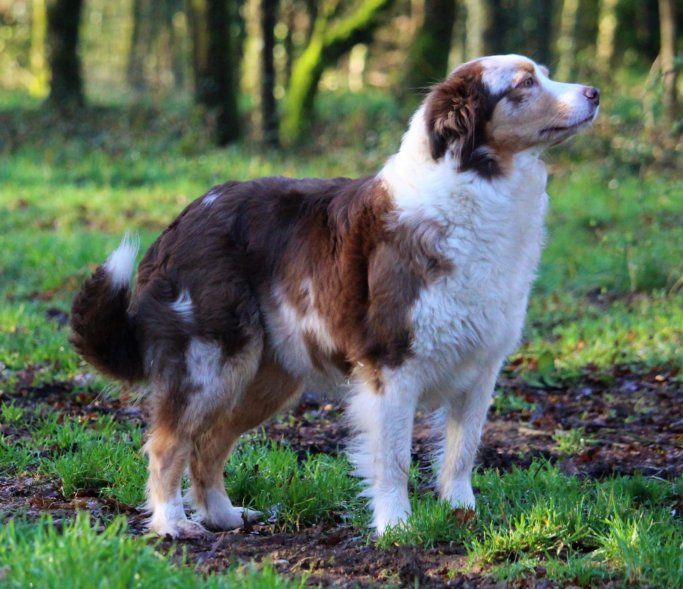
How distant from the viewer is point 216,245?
14.9ft

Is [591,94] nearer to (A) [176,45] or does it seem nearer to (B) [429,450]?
(B) [429,450]

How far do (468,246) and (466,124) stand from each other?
20.6 inches

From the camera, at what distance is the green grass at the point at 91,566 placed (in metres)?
3.01

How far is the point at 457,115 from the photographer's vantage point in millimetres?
4262

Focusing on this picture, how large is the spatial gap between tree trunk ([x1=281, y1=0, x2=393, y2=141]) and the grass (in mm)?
707

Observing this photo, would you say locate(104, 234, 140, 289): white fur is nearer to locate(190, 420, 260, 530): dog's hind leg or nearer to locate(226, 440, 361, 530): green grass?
locate(190, 420, 260, 530): dog's hind leg

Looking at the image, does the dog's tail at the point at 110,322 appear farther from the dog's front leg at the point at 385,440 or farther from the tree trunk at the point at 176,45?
the tree trunk at the point at 176,45

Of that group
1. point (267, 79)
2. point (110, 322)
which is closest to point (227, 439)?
point (110, 322)

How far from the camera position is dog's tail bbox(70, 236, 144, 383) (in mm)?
4457

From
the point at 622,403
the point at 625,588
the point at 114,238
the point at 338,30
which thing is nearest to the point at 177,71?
the point at 338,30

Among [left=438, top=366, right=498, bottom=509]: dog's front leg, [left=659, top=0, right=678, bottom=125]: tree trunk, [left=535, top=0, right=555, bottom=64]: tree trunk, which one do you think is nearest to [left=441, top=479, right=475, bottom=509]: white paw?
[left=438, top=366, right=498, bottom=509]: dog's front leg

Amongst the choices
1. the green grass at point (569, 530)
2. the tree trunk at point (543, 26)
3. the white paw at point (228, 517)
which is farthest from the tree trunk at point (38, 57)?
the green grass at point (569, 530)

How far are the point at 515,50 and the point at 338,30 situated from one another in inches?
129

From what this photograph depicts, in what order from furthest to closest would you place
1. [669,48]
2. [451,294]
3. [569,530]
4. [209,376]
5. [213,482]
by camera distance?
[669,48] → [213,482] → [209,376] → [451,294] → [569,530]
